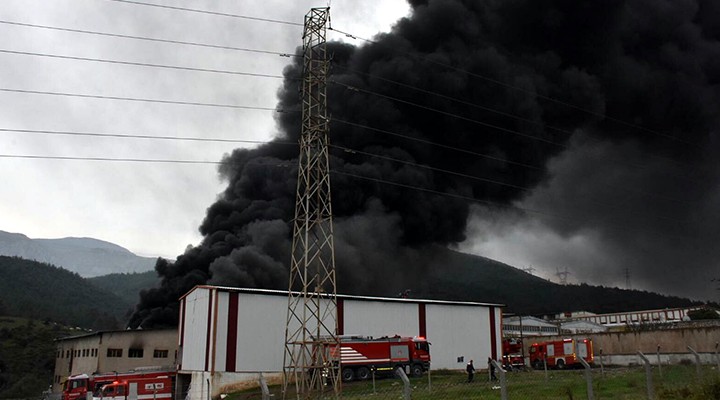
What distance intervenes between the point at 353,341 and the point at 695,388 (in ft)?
71.3

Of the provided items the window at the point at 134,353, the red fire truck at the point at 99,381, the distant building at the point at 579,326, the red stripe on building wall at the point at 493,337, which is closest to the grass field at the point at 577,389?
the red fire truck at the point at 99,381

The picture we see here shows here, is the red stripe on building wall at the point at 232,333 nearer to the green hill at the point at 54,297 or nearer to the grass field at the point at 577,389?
the grass field at the point at 577,389

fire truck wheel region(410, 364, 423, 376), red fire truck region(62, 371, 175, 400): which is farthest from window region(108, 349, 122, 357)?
fire truck wheel region(410, 364, 423, 376)

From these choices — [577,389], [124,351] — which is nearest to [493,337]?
[577,389]

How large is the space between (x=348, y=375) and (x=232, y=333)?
6.23 meters

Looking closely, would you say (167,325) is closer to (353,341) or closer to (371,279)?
(371,279)

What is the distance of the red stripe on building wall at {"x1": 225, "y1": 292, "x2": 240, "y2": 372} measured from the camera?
103 ft

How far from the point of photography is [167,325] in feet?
155

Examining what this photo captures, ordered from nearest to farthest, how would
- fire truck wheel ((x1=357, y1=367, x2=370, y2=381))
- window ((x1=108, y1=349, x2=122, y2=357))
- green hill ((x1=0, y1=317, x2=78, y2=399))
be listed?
A: fire truck wheel ((x1=357, y1=367, x2=370, y2=381)) < window ((x1=108, y1=349, x2=122, y2=357)) < green hill ((x1=0, y1=317, x2=78, y2=399))

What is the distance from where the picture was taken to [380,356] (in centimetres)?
3225

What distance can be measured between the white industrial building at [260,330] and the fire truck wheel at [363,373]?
3957 mm

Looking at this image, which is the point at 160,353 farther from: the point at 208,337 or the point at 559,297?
the point at 559,297

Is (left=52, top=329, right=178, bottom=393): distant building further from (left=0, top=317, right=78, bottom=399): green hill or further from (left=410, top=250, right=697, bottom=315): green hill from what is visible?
(left=410, top=250, right=697, bottom=315): green hill

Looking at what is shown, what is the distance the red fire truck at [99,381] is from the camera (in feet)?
101
